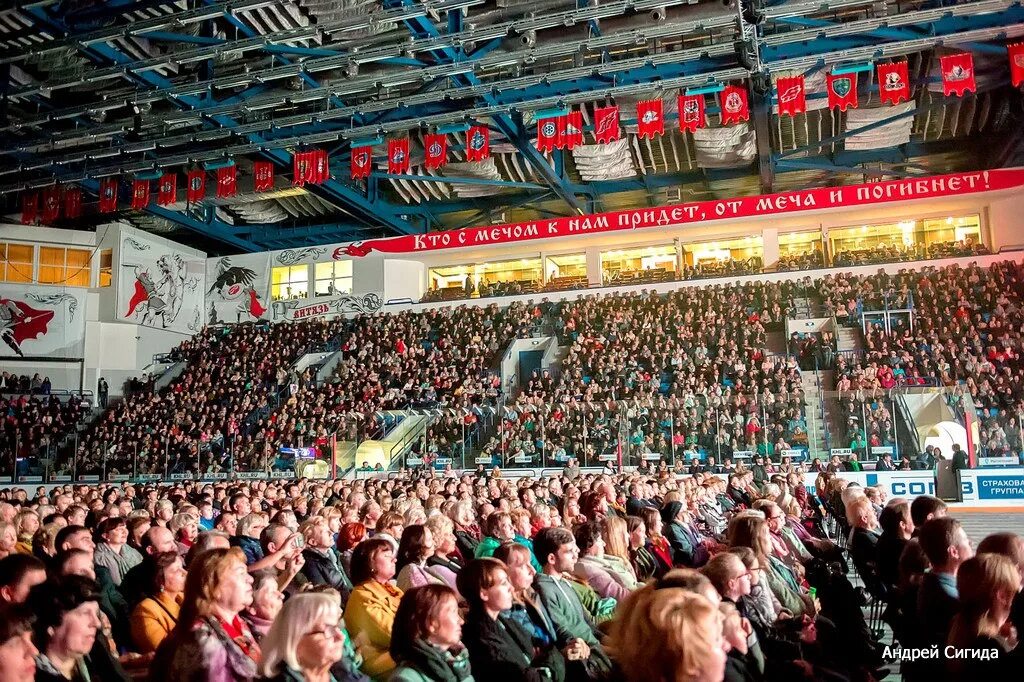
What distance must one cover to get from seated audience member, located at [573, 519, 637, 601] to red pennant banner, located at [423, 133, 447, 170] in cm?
1729

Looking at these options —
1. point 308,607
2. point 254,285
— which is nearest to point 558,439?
point 308,607

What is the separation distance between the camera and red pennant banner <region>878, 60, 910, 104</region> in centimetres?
1795

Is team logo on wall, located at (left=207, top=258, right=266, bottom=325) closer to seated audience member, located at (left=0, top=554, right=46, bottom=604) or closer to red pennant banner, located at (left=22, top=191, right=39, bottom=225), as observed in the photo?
red pennant banner, located at (left=22, top=191, right=39, bottom=225)

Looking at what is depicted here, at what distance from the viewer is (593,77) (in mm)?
20047

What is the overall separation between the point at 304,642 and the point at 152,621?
5.83 feet

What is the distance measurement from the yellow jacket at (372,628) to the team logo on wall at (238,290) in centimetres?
3178

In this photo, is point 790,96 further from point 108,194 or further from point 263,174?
point 108,194

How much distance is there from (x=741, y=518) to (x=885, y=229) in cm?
2704

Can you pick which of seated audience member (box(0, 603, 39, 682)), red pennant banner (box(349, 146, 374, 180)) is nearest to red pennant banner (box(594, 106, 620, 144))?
red pennant banner (box(349, 146, 374, 180))

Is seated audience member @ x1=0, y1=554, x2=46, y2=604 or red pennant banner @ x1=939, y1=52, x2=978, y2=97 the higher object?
red pennant banner @ x1=939, y1=52, x2=978, y2=97

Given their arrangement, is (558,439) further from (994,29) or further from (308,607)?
(308,607)

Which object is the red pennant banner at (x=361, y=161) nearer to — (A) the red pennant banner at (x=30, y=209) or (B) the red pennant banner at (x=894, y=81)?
(A) the red pennant banner at (x=30, y=209)

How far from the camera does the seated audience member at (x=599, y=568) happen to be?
5.27 meters

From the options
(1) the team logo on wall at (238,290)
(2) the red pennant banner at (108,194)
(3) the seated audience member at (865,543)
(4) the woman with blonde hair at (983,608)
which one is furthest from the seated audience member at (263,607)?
(1) the team logo on wall at (238,290)
